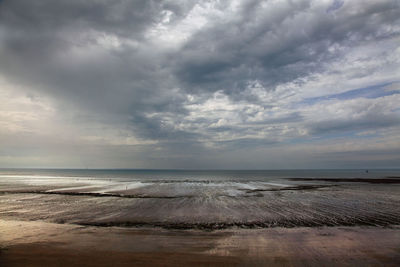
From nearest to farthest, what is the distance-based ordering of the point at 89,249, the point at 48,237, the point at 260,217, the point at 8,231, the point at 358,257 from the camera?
the point at 358,257 < the point at 89,249 < the point at 48,237 < the point at 8,231 < the point at 260,217

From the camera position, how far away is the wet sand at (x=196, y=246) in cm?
798

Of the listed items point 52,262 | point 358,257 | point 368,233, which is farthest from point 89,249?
point 368,233

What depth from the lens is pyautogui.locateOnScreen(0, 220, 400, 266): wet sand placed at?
7980mm

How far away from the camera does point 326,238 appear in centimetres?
1102

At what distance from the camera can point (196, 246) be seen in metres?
9.62

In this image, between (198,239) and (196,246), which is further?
(198,239)

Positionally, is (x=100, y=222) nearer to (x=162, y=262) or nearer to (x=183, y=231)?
(x=183, y=231)

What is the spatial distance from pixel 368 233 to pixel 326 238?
10.6ft

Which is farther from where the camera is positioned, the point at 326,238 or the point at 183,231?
the point at 183,231

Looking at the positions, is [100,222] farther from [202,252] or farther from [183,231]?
[202,252]

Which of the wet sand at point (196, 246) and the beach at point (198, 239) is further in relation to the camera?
the beach at point (198, 239)

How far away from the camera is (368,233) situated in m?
12.0

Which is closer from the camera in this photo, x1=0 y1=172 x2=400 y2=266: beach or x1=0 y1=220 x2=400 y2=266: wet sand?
x1=0 y1=220 x2=400 y2=266: wet sand

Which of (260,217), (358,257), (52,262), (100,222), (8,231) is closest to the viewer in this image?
(52,262)
